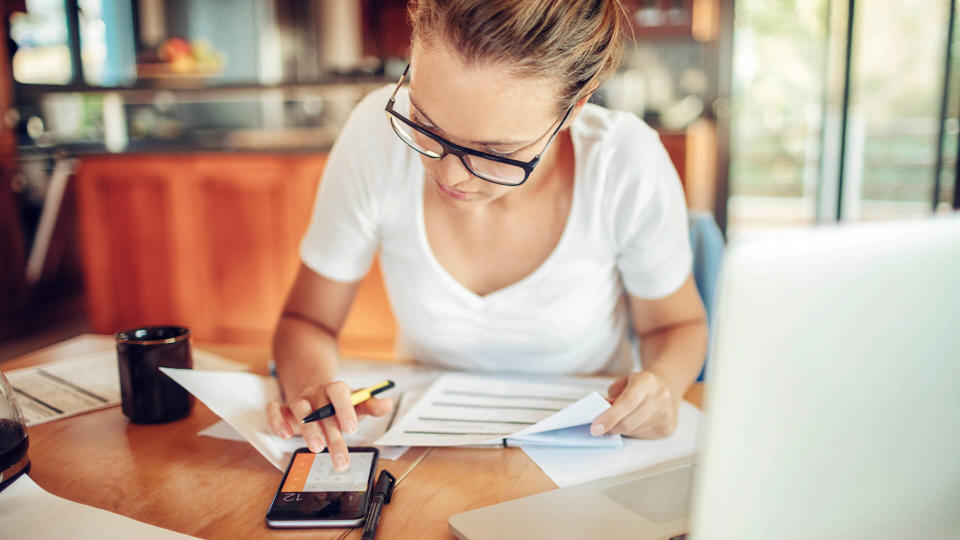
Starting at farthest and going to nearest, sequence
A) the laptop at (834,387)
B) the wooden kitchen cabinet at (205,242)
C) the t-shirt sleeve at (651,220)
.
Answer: the wooden kitchen cabinet at (205,242)
the t-shirt sleeve at (651,220)
the laptop at (834,387)

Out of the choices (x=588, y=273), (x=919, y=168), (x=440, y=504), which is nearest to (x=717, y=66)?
(x=919, y=168)

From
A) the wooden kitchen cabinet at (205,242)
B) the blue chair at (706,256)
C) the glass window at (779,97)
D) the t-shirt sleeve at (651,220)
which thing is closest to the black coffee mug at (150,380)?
the t-shirt sleeve at (651,220)

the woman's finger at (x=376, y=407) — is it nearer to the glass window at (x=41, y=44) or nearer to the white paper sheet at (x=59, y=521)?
the white paper sheet at (x=59, y=521)

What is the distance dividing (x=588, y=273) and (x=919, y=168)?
12.4 ft

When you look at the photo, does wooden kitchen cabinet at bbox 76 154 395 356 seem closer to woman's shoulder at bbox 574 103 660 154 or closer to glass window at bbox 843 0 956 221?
woman's shoulder at bbox 574 103 660 154

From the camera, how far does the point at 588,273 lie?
1073mm

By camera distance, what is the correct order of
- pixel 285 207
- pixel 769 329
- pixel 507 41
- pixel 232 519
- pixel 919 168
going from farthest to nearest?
pixel 919 168, pixel 285 207, pixel 507 41, pixel 232 519, pixel 769 329

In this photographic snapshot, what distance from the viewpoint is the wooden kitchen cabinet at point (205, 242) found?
2.83 meters

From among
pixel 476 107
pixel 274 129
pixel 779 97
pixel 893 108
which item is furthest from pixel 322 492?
pixel 274 129

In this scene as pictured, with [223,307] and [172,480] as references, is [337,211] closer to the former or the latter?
[172,480]

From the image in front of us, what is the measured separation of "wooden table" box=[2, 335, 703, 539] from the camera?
618 mm

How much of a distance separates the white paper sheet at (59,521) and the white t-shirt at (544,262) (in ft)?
1.62

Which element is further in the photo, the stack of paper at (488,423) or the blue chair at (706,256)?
the blue chair at (706,256)

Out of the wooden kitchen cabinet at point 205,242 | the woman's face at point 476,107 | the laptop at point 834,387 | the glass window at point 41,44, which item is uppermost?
the glass window at point 41,44
